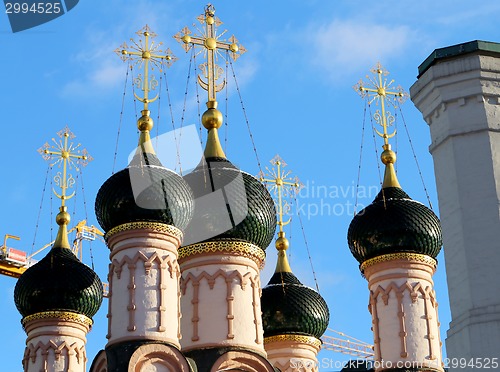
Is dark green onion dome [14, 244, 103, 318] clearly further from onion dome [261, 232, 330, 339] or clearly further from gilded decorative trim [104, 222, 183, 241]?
gilded decorative trim [104, 222, 183, 241]

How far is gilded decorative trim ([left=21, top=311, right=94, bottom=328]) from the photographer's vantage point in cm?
1712

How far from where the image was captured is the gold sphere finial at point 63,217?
1905 cm

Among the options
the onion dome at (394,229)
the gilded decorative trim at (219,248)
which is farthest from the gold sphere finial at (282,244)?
the gilded decorative trim at (219,248)

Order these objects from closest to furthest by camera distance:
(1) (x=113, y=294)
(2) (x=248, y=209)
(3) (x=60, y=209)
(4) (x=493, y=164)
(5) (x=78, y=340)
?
(4) (x=493, y=164), (1) (x=113, y=294), (2) (x=248, y=209), (5) (x=78, y=340), (3) (x=60, y=209)

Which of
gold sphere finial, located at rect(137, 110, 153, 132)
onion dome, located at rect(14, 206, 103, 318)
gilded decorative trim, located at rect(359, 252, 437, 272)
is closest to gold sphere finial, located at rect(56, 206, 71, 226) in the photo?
onion dome, located at rect(14, 206, 103, 318)

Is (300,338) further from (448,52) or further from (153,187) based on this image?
(448,52)

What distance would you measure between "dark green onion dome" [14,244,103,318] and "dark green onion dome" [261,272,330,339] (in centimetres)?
283

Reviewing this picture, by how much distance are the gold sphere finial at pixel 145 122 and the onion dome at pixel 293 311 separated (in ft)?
12.5

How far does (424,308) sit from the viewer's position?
16.2 meters

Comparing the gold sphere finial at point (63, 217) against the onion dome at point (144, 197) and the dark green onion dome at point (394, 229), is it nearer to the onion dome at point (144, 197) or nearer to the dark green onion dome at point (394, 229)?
the onion dome at point (144, 197)

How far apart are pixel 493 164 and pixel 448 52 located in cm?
62

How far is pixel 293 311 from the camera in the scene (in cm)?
1778

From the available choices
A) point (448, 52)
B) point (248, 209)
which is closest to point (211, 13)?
point (248, 209)

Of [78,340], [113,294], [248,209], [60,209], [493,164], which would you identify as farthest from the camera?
[60,209]
